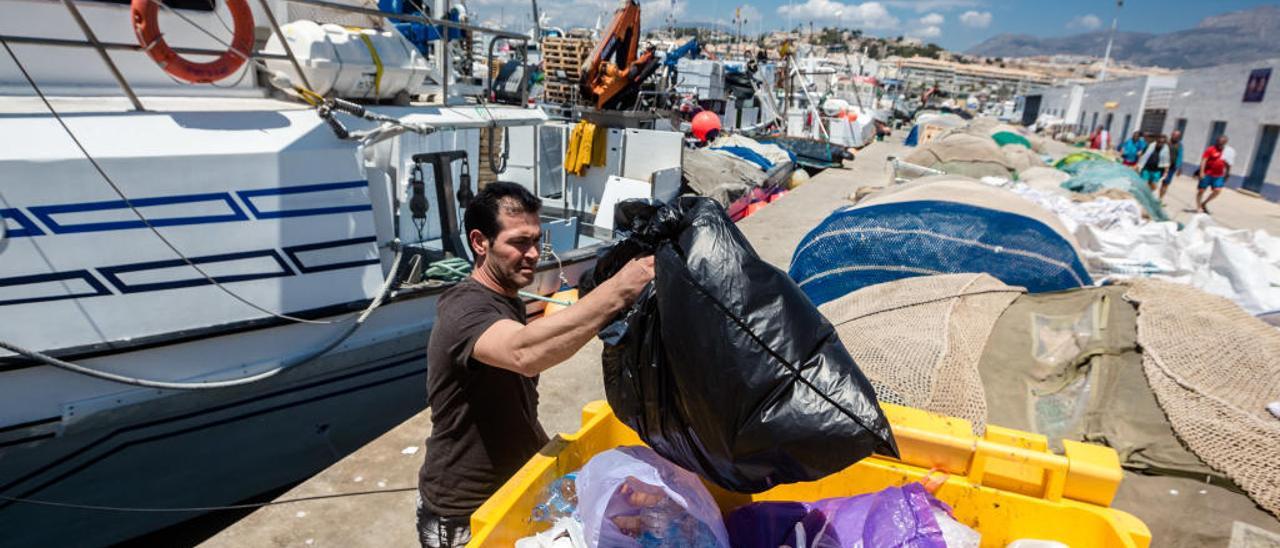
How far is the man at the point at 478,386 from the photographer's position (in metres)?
1.85

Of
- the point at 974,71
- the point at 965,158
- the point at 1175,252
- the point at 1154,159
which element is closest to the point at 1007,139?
the point at 1154,159

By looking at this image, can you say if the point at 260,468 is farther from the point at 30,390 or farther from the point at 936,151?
the point at 936,151

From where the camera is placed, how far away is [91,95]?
4105mm

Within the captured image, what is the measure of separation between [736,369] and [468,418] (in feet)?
3.22

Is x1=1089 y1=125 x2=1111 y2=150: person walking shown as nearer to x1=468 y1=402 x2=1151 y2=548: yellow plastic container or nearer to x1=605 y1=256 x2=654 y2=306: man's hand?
x1=468 y1=402 x2=1151 y2=548: yellow plastic container

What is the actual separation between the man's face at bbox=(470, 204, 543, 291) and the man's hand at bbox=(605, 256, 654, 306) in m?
0.55

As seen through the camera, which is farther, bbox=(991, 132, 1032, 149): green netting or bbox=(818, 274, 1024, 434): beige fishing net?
bbox=(991, 132, 1032, 149): green netting

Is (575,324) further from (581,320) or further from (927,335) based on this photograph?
(927,335)

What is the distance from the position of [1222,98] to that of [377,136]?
26.4m

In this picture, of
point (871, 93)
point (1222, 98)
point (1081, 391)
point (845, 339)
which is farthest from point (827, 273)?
point (871, 93)

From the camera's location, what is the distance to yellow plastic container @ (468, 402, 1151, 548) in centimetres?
159

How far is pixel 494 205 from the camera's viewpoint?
6.28ft

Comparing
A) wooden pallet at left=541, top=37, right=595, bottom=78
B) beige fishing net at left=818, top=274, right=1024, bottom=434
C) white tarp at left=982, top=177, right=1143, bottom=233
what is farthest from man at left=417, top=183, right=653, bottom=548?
wooden pallet at left=541, top=37, right=595, bottom=78

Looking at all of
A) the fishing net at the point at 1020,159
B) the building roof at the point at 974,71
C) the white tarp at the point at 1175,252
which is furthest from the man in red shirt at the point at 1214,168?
the building roof at the point at 974,71
